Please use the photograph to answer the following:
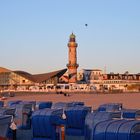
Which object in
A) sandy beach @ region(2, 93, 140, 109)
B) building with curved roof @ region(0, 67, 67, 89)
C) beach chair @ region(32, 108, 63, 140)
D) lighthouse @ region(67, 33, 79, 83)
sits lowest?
beach chair @ region(32, 108, 63, 140)

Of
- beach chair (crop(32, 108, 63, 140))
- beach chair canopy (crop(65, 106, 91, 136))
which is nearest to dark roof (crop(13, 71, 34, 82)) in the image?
beach chair canopy (crop(65, 106, 91, 136))

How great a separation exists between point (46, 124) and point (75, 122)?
206 centimetres

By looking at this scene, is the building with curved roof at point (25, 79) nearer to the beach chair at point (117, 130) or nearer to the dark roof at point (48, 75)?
the dark roof at point (48, 75)

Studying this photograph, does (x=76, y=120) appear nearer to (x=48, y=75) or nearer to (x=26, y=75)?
(x=48, y=75)

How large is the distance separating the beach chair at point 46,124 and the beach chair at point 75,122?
136 centimetres

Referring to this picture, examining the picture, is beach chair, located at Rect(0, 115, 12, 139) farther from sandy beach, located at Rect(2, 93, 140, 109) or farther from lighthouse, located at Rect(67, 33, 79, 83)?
lighthouse, located at Rect(67, 33, 79, 83)

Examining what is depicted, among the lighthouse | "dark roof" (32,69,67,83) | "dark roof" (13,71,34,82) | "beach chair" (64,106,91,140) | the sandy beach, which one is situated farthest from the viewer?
"dark roof" (13,71,34,82)

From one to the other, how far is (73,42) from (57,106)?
124 meters

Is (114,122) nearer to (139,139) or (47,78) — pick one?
(139,139)

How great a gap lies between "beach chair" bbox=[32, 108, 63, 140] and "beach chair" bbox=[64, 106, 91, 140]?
4.45 ft

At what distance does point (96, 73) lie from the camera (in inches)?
6112

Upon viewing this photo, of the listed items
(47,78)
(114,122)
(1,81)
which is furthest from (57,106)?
(1,81)

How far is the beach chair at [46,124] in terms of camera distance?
13.6m

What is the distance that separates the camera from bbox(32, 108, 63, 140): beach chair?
1358 cm
